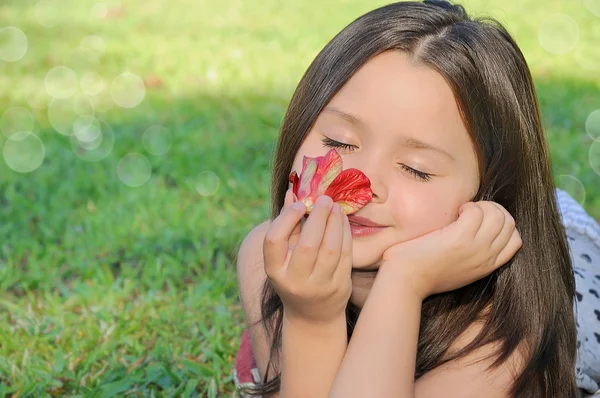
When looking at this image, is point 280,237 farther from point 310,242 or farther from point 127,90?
point 127,90

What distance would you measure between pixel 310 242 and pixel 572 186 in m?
2.81

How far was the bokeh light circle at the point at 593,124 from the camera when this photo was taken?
512 centimetres

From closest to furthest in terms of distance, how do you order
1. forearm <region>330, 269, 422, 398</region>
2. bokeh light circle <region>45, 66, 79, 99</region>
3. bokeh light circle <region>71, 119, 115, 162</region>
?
forearm <region>330, 269, 422, 398</region>, bokeh light circle <region>71, 119, 115, 162</region>, bokeh light circle <region>45, 66, 79, 99</region>

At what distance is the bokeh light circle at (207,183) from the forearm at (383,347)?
7.65 ft

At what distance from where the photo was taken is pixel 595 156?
4750 mm

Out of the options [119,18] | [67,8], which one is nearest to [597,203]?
[119,18]

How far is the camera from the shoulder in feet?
7.28

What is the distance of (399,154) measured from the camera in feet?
6.83

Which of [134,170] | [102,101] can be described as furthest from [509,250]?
[102,101]

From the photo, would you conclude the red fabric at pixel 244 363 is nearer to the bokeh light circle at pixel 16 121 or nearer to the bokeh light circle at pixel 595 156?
the bokeh light circle at pixel 595 156

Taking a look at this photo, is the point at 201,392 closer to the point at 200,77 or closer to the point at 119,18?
the point at 200,77

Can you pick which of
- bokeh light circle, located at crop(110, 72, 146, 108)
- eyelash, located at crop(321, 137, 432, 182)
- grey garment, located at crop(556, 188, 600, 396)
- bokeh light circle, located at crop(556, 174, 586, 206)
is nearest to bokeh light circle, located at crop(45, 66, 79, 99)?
bokeh light circle, located at crop(110, 72, 146, 108)

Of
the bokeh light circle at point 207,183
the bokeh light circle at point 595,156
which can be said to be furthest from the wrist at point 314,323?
the bokeh light circle at point 595,156

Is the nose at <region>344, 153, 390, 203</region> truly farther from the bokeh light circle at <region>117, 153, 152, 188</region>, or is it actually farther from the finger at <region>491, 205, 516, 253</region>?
the bokeh light circle at <region>117, 153, 152, 188</region>
